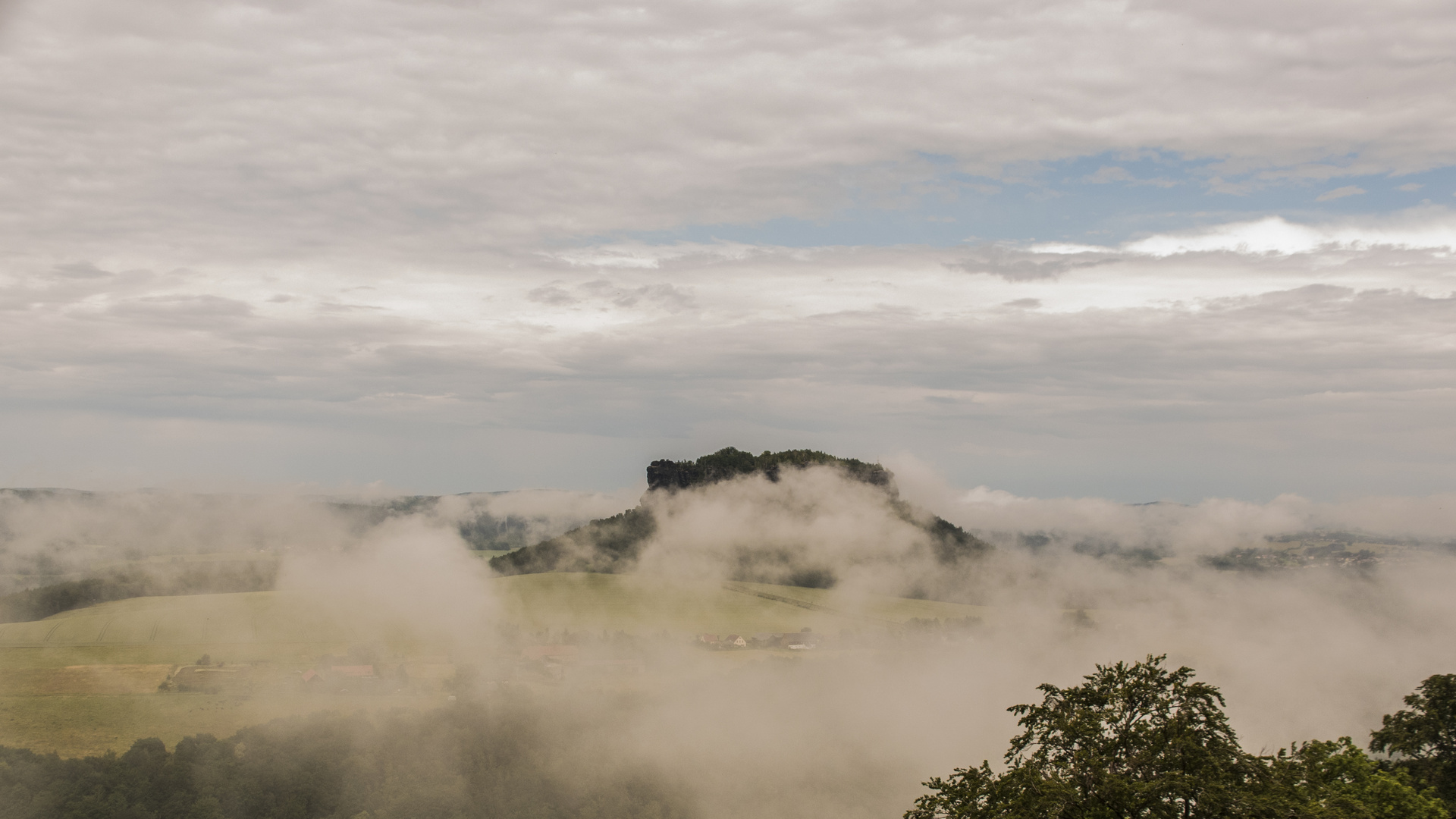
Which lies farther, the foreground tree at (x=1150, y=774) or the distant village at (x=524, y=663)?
the distant village at (x=524, y=663)

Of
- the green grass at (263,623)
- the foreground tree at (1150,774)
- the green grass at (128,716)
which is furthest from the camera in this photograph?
the green grass at (263,623)

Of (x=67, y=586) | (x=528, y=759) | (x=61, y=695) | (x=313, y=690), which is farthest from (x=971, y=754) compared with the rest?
(x=67, y=586)

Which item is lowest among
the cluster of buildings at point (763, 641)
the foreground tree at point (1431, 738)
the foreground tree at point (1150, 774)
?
the cluster of buildings at point (763, 641)

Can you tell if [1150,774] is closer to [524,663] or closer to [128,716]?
[128,716]

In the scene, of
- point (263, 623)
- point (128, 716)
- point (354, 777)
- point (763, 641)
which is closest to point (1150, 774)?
point (354, 777)

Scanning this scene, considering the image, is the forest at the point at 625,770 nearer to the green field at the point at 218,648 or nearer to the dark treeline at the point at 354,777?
the dark treeline at the point at 354,777

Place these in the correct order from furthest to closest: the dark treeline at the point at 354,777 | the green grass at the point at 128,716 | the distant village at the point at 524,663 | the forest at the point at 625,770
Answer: the distant village at the point at 524,663
the green grass at the point at 128,716
the dark treeline at the point at 354,777
the forest at the point at 625,770

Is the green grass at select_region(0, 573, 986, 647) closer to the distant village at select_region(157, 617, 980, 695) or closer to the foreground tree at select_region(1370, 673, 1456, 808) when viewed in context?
the distant village at select_region(157, 617, 980, 695)

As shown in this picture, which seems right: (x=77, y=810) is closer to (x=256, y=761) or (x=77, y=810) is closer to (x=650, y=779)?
(x=256, y=761)

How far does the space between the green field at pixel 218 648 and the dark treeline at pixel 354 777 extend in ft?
24.6

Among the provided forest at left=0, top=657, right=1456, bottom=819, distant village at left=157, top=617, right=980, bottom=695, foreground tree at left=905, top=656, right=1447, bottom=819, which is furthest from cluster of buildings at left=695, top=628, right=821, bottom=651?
foreground tree at left=905, top=656, right=1447, bottom=819

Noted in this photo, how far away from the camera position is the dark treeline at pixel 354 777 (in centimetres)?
9712

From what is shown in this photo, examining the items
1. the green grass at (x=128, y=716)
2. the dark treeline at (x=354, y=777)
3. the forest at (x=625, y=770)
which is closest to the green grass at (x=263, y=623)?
the green grass at (x=128, y=716)

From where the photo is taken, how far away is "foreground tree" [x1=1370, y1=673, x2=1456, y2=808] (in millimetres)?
45156
